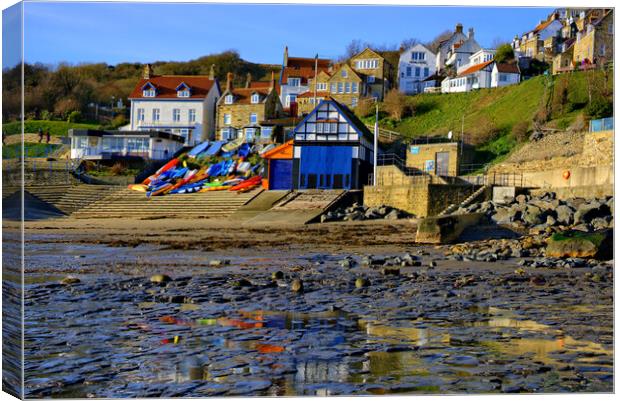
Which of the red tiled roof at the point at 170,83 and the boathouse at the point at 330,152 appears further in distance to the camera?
the boathouse at the point at 330,152

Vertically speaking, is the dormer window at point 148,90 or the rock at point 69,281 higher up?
the dormer window at point 148,90

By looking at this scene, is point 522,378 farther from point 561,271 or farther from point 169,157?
point 169,157

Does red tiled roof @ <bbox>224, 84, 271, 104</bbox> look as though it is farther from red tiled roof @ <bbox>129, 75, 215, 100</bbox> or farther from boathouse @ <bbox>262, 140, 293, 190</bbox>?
Result: boathouse @ <bbox>262, 140, 293, 190</bbox>

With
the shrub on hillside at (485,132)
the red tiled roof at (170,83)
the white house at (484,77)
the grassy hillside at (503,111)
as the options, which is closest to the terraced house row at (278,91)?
the red tiled roof at (170,83)

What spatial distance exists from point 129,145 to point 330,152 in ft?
20.6

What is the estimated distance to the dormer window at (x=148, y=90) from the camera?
53.5 feet

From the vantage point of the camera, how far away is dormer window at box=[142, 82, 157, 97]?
16.3 meters

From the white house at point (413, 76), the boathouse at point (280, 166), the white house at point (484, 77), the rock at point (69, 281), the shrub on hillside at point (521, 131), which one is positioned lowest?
the rock at point (69, 281)

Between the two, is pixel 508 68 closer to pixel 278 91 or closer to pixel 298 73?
pixel 278 91

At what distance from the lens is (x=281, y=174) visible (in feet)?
84.3

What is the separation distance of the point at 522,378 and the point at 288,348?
1894 mm

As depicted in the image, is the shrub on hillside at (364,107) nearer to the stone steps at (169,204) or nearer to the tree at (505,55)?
the stone steps at (169,204)

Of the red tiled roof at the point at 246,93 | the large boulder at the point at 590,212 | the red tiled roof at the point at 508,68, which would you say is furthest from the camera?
the red tiled roof at the point at 508,68

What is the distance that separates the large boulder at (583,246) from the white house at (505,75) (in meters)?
29.2
